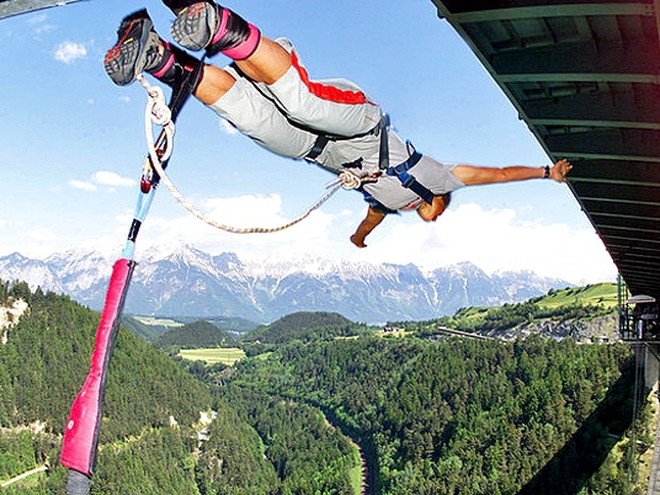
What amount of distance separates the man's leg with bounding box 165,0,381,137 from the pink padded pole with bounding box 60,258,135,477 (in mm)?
949

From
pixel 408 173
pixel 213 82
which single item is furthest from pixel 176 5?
pixel 408 173

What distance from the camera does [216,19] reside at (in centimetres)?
229

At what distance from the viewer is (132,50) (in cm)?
243

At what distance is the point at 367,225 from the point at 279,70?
214cm

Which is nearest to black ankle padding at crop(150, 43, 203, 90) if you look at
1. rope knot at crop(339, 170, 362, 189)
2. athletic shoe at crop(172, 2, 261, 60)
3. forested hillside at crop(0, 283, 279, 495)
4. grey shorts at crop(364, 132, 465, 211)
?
athletic shoe at crop(172, 2, 261, 60)

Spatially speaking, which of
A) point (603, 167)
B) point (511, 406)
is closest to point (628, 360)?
point (511, 406)

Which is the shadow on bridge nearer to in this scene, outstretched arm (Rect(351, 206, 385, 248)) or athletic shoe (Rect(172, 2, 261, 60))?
outstretched arm (Rect(351, 206, 385, 248))

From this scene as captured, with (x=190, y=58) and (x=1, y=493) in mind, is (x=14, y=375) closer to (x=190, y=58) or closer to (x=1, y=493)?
(x=1, y=493)

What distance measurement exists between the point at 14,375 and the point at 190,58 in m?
108

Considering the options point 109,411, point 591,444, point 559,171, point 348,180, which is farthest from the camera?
point 109,411

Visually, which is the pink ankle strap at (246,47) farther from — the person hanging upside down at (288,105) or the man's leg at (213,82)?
the man's leg at (213,82)

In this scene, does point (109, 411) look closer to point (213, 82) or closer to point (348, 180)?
point (348, 180)

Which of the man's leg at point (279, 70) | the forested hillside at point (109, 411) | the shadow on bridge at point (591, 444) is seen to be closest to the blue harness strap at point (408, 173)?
the man's leg at point (279, 70)

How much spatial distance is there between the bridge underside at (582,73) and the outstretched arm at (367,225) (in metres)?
1.48
